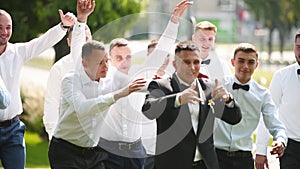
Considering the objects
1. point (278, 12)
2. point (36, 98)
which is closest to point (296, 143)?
point (36, 98)

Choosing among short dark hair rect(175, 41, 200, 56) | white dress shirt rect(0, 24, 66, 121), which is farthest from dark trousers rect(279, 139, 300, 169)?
white dress shirt rect(0, 24, 66, 121)

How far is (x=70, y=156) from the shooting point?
720 cm

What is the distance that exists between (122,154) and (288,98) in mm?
1616

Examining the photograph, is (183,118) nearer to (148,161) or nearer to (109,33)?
(148,161)

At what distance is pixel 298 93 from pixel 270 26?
56.9 m

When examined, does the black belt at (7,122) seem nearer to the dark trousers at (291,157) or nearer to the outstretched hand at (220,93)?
the outstretched hand at (220,93)

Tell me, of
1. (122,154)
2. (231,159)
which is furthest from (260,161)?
(122,154)

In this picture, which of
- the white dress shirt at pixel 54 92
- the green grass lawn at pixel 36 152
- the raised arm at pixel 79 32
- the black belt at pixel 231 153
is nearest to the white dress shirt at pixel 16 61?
the white dress shirt at pixel 54 92

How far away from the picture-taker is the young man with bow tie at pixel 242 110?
291 inches

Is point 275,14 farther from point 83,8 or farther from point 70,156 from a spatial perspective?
point 70,156

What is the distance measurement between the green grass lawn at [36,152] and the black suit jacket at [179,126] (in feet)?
28.0

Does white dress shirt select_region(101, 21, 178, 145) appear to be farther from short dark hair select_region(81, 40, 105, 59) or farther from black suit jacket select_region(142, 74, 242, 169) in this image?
black suit jacket select_region(142, 74, 242, 169)

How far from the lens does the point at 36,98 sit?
18.5 meters

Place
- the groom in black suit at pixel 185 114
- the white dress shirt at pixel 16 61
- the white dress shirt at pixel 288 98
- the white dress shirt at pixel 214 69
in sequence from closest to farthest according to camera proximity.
A: the groom in black suit at pixel 185 114
the white dress shirt at pixel 214 69
the white dress shirt at pixel 16 61
the white dress shirt at pixel 288 98
